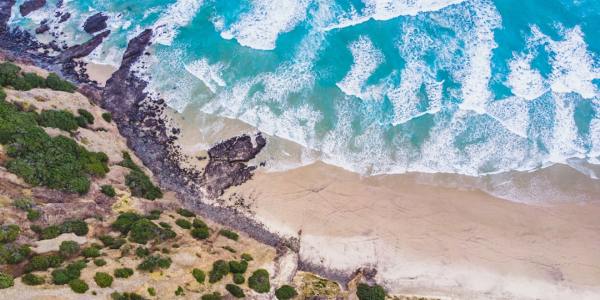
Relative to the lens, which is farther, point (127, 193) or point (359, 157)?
point (359, 157)

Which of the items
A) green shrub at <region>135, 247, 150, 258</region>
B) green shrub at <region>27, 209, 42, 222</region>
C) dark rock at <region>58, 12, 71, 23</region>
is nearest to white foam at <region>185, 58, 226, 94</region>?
dark rock at <region>58, 12, 71, 23</region>

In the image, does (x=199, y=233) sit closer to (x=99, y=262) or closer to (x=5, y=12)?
(x=99, y=262)

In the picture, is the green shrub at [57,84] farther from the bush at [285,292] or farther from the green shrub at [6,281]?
the bush at [285,292]

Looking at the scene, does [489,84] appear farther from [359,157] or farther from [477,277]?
[477,277]

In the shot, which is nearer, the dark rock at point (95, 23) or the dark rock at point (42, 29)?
the dark rock at point (42, 29)

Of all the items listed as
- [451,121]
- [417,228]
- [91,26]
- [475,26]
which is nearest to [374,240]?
[417,228]

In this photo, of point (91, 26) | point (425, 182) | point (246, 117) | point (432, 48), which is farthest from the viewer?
point (91, 26)

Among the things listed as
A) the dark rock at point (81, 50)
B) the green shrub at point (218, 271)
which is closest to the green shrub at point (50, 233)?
the green shrub at point (218, 271)
